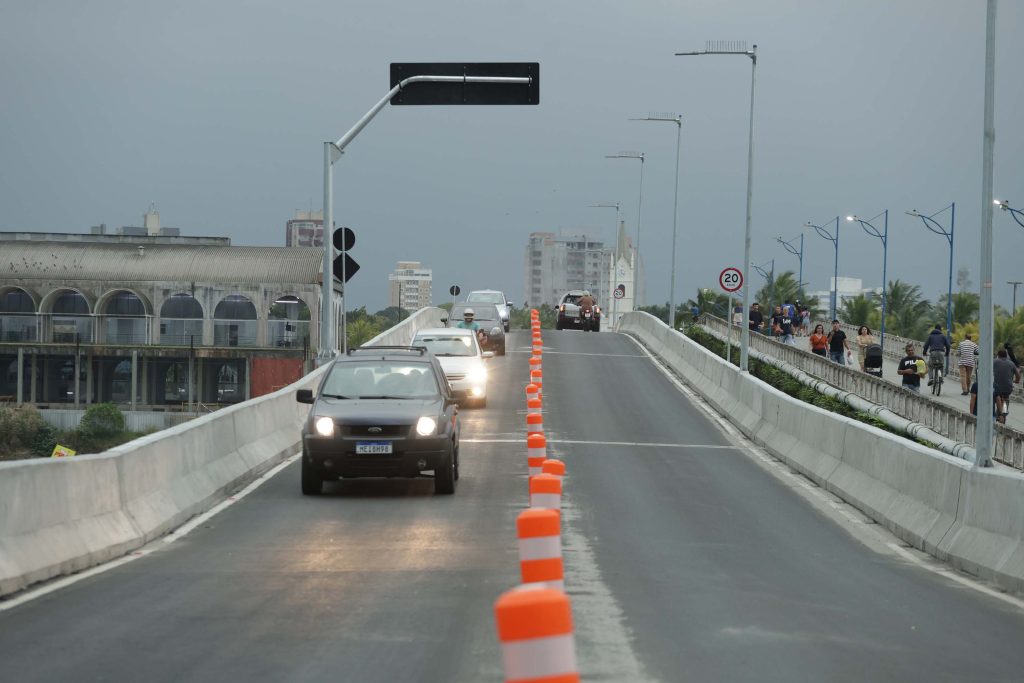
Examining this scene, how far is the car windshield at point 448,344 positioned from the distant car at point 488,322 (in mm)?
13507

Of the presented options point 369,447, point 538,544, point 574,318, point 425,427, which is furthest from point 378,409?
point 574,318

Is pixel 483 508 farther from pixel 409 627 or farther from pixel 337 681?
pixel 337 681

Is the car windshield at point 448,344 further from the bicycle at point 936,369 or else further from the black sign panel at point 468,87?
the bicycle at point 936,369

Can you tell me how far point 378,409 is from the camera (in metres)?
16.7

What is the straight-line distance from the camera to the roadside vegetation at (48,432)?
253ft

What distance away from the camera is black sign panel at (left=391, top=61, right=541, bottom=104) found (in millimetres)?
28844

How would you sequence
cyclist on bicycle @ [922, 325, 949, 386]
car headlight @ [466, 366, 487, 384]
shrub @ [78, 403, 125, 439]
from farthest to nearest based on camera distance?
1. shrub @ [78, 403, 125, 439]
2. cyclist on bicycle @ [922, 325, 949, 386]
3. car headlight @ [466, 366, 487, 384]

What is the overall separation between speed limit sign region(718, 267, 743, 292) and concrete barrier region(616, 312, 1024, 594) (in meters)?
9.30

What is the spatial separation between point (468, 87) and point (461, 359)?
615cm

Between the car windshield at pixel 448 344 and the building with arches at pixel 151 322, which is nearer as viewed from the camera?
the car windshield at pixel 448 344

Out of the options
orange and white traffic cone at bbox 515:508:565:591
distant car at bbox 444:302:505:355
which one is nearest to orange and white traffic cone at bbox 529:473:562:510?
orange and white traffic cone at bbox 515:508:565:591

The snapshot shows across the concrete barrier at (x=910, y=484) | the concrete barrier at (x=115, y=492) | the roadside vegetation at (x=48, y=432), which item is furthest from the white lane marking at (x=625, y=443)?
the roadside vegetation at (x=48, y=432)

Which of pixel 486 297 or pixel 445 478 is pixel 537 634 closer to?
pixel 445 478

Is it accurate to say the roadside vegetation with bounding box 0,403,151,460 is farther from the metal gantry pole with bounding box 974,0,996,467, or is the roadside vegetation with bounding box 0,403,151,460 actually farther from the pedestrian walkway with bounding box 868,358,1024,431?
the metal gantry pole with bounding box 974,0,996,467
